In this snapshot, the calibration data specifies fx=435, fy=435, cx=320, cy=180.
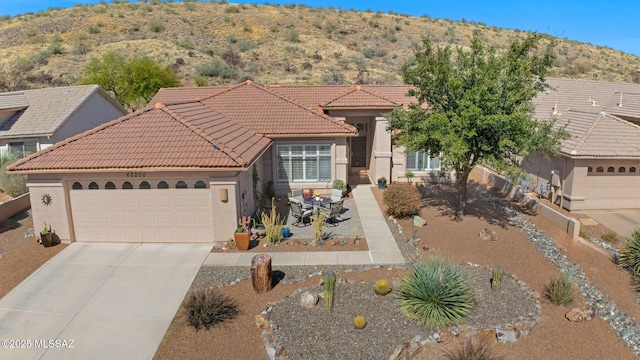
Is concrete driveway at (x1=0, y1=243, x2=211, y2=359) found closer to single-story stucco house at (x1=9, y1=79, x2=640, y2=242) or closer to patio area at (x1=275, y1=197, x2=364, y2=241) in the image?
single-story stucco house at (x1=9, y1=79, x2=640, y2=242)

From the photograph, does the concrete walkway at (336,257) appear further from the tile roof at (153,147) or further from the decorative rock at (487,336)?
the decorative rock at (487,336)

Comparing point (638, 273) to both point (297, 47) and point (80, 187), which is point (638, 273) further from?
point (297, 47)

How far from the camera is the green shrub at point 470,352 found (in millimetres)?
8180

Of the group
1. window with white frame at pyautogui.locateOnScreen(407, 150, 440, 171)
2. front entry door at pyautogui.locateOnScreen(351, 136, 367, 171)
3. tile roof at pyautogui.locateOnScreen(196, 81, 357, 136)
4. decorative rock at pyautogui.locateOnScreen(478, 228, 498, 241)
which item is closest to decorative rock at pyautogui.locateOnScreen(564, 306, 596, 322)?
Result: decorative rock at pyautogui.locateOnScreen(478, 228, 498, 241)

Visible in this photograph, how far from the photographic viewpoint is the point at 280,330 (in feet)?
30.0

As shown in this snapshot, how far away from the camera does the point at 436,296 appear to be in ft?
31.5

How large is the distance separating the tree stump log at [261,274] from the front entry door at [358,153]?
14.4 meters

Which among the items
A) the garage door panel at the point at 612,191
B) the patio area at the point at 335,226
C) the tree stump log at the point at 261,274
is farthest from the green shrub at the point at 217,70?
the tree stump log at the point at 261,274

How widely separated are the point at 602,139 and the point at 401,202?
9125 millimetres

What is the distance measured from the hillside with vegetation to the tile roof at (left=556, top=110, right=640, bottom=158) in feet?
92.3

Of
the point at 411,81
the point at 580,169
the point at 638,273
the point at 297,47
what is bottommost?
the point at 638,273

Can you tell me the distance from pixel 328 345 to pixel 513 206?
501 inches

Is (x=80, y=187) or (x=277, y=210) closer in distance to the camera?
(x=80, y=187)

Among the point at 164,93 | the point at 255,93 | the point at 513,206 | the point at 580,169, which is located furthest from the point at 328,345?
the point at 164,93
